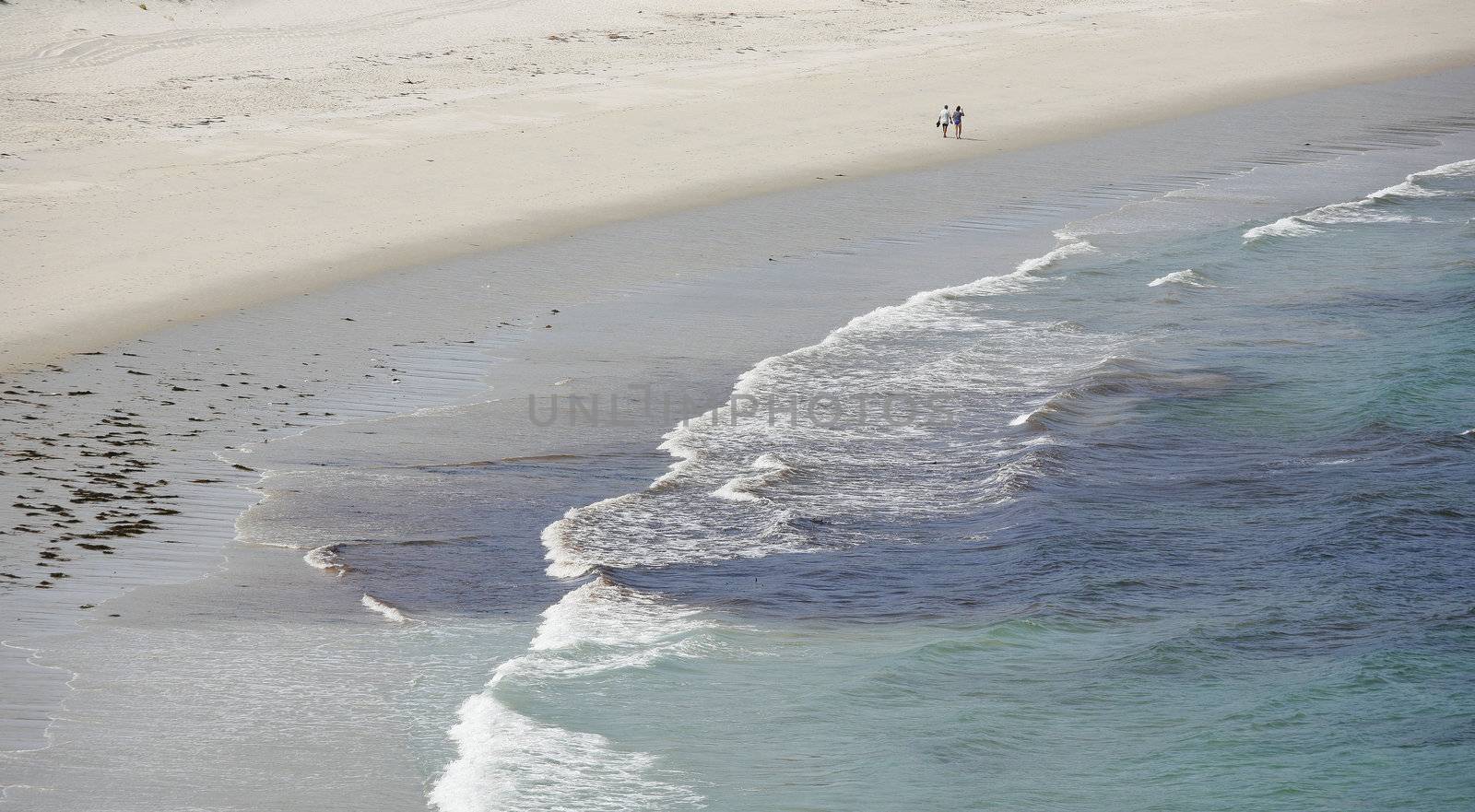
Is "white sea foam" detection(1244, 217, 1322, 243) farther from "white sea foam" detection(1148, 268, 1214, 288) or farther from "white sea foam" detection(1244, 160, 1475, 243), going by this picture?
"white sea foam" detection(1148, 268, 1214, 288)

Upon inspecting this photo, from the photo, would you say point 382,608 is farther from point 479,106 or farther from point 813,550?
point 479,106

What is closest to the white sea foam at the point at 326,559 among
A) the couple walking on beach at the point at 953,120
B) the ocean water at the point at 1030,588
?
the ocean water at the point at 1030,588

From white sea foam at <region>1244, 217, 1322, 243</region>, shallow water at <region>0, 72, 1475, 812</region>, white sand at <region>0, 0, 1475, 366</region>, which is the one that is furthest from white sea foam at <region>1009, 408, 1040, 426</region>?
white sea foam at <region>1244, 217, 1322, 243</region>

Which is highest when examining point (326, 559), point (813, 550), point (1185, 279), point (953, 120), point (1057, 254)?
point (953, 120)

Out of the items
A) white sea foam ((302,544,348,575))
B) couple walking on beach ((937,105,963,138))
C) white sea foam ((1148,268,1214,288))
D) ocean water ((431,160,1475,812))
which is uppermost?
couple walking on beach ((937,105,963,138))

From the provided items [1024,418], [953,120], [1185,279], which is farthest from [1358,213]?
[1024,418]

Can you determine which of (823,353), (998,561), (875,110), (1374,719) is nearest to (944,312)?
(823,353)

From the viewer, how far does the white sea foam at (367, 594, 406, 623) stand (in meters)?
9.50

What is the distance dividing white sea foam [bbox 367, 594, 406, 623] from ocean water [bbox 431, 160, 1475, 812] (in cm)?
88

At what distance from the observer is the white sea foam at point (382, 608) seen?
9.50 meters

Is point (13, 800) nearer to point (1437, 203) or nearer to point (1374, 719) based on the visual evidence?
point (1374, 719)

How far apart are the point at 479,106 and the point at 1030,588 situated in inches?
693

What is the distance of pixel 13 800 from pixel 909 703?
4.55 metres

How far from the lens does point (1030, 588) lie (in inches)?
411
